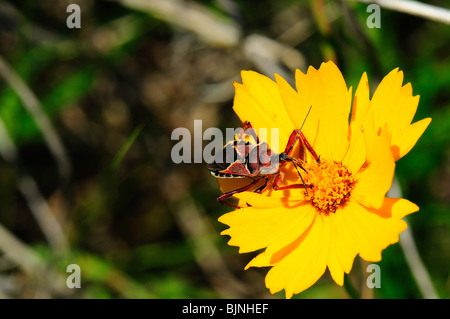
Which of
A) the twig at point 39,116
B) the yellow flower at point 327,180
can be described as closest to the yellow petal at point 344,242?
the yellow flower at point 327,180

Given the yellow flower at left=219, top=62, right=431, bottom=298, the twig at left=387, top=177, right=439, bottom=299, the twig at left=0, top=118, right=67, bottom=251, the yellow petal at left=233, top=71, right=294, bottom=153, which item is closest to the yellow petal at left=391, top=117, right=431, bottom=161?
the yellow flower at left=219, top=62, right=431, bottom=298

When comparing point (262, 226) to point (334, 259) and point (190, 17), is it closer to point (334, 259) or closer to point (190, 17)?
point (334, 259)

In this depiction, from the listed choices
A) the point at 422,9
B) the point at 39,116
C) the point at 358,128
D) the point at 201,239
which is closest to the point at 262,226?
the point at 358,128

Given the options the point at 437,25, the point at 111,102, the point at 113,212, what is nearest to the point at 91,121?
the point at 111,102

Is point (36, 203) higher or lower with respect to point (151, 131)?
lower

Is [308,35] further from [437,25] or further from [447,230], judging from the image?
[447,230]
